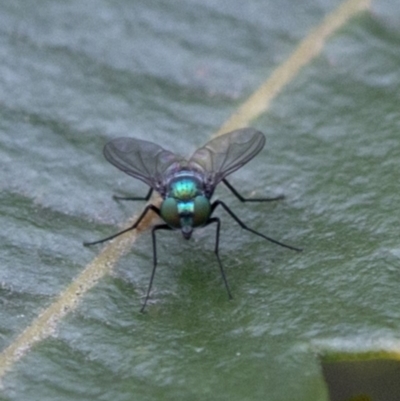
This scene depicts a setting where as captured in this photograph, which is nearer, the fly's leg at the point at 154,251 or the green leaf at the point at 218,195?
the green leaf at the point at 218,195

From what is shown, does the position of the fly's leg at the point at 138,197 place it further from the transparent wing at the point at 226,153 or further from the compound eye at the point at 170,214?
the transparent wing at the point at 226,153

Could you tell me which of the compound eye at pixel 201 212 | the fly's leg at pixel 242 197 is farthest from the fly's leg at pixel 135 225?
the fly's leg at pixel 242 197

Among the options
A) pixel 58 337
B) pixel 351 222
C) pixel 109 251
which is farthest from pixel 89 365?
pixel 351 222

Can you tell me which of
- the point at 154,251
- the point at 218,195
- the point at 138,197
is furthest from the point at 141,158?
the point at 154,251

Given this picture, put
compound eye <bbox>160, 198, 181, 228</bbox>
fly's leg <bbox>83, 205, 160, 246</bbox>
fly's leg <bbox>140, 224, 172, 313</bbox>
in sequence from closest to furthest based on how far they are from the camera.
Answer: fly's leg <bbox>140, 224, 172, 313</bbox>
fly's leg <bbox>83, 205, 160, 246</bbox>
compound eye <bbox>160, 198, 181, 228</bbox>

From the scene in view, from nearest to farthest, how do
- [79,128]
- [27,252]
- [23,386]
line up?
[23,386] < [27,252] < [79,128]

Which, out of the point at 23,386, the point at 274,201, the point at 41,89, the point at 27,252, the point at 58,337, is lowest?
the point at 23,386

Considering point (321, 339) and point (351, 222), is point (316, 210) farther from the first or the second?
point (321, 339)

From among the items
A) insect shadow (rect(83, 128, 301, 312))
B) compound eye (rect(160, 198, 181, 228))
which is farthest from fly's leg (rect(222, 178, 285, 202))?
compound eye (rect(160, 198, 181, 228))

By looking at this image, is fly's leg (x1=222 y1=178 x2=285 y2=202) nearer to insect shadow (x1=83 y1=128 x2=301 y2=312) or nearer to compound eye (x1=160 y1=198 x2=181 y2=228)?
insect shadow (x1=83 y1=128 x2=301 y2=312)
